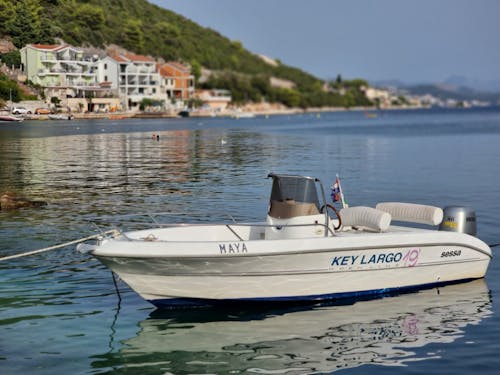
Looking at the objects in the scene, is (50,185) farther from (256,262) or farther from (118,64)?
(118,64)

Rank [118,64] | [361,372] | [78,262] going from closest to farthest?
[361,372] → [78,262] → [118,64]

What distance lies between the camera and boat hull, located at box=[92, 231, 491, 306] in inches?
538

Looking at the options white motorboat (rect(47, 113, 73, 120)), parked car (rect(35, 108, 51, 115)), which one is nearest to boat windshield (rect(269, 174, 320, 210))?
white motorboat (rect(47, 113, 73, 120))

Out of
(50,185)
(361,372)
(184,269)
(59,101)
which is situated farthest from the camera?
(59,101)

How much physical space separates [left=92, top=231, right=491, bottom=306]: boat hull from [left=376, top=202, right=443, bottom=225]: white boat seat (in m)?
0.99

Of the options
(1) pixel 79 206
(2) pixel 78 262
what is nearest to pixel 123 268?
(2) pixel 78 262

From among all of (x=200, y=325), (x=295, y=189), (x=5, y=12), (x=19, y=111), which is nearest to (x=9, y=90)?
(x=19, y=111)

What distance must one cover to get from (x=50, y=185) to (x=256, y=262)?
83.1 feet

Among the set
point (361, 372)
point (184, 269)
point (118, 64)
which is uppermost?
point (118, 64)

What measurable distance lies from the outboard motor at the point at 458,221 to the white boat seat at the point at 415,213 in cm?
20

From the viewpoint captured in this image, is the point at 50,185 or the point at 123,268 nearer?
the point at 123,268

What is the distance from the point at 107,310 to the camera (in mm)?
14953

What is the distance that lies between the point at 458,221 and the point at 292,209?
13.8ft

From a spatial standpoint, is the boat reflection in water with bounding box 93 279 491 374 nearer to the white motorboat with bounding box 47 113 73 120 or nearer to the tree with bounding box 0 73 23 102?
the white motorboat with bounding box 47 113 73 120
